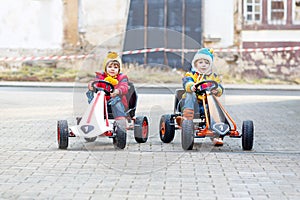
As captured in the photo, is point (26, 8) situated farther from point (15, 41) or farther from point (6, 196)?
point (6, 196)

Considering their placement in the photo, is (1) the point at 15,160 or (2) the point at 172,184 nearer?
(2) the point at 172,184

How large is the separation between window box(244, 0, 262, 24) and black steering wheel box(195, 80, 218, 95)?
1657cm

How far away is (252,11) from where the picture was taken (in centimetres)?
2648

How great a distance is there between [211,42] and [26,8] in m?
6.36

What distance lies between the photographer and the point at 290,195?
721 centimetres

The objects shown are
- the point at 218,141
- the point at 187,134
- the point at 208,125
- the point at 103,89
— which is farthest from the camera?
the point at 218,141

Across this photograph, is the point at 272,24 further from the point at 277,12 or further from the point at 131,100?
the point at 131,100

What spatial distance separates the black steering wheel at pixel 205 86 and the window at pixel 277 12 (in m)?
16.5

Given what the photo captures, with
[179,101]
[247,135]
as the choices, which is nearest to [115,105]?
[179,101]

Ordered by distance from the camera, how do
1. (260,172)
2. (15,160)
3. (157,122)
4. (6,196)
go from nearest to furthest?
(6,196), (260,172), (15,160), (157,122)

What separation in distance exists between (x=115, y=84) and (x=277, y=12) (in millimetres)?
16804

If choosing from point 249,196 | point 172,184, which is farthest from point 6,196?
point 249,196

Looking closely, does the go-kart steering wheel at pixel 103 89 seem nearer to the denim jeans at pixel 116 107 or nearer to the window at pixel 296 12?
the denim jeans at pixel 116 107

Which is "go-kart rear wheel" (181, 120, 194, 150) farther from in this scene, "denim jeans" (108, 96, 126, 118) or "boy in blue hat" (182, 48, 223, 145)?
"denim jeans" (108, 96, 126, 118)
